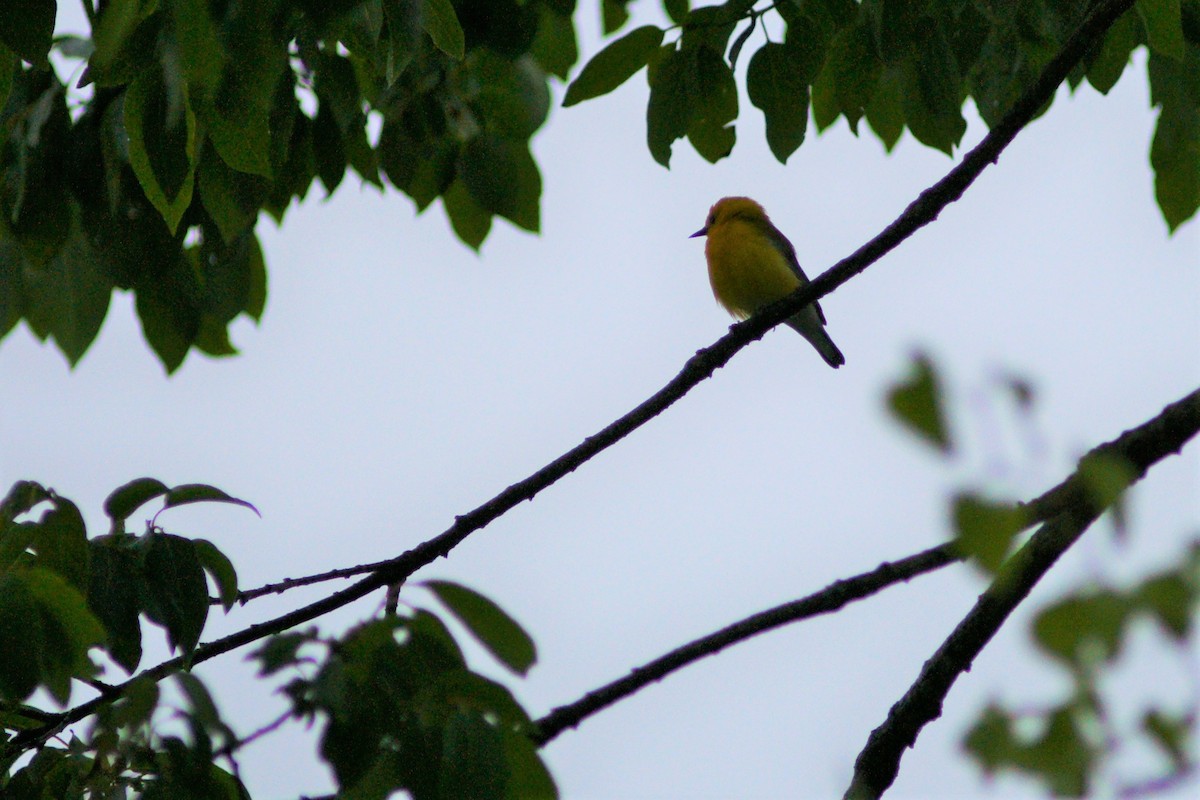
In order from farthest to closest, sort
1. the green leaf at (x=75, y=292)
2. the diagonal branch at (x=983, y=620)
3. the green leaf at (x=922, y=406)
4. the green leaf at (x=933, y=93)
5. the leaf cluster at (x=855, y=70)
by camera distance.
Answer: the green leaf at (x=75, y=292) → the leaf cluster at (x=855, y=70) → the green leaf at (x=933, y=93) → the diagonal branch at (x=983, y=620) → the green leaf at (x=922, y=406)

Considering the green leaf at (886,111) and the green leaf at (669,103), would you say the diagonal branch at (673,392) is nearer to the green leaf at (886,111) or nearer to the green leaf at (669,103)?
the green leaf at (669,103)

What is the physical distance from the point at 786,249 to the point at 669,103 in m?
5.72

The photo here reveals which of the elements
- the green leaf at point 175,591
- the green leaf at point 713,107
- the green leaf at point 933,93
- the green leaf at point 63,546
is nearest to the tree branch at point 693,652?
the green leaf at point 175,591

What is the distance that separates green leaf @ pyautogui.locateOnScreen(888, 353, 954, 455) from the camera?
3.40 ft

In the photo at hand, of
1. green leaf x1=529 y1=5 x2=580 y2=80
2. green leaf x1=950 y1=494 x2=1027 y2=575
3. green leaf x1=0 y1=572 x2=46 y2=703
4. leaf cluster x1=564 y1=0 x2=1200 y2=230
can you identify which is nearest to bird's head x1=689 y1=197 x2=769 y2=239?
green leaf x1=529 y1=5 x2=580 y2=80

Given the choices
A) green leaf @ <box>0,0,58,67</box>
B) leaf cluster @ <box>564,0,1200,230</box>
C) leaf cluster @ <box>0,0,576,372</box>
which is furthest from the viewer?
leaf cluster @ <box>564,0,1200,230</box>

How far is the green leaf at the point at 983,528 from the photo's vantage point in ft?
3.75

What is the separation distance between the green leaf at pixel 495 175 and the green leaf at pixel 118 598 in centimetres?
184

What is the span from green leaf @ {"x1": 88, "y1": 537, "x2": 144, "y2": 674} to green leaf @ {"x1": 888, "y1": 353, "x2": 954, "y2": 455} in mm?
2285

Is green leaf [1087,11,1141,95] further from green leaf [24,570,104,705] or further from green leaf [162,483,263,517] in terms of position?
green leaf [24,570,104,705]

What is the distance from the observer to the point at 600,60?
12.5ft

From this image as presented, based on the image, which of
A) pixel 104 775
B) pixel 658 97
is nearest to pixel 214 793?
pixel 104 775

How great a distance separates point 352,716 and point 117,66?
150 cm

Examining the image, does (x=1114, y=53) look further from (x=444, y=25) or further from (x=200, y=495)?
(x=200, y=495)
